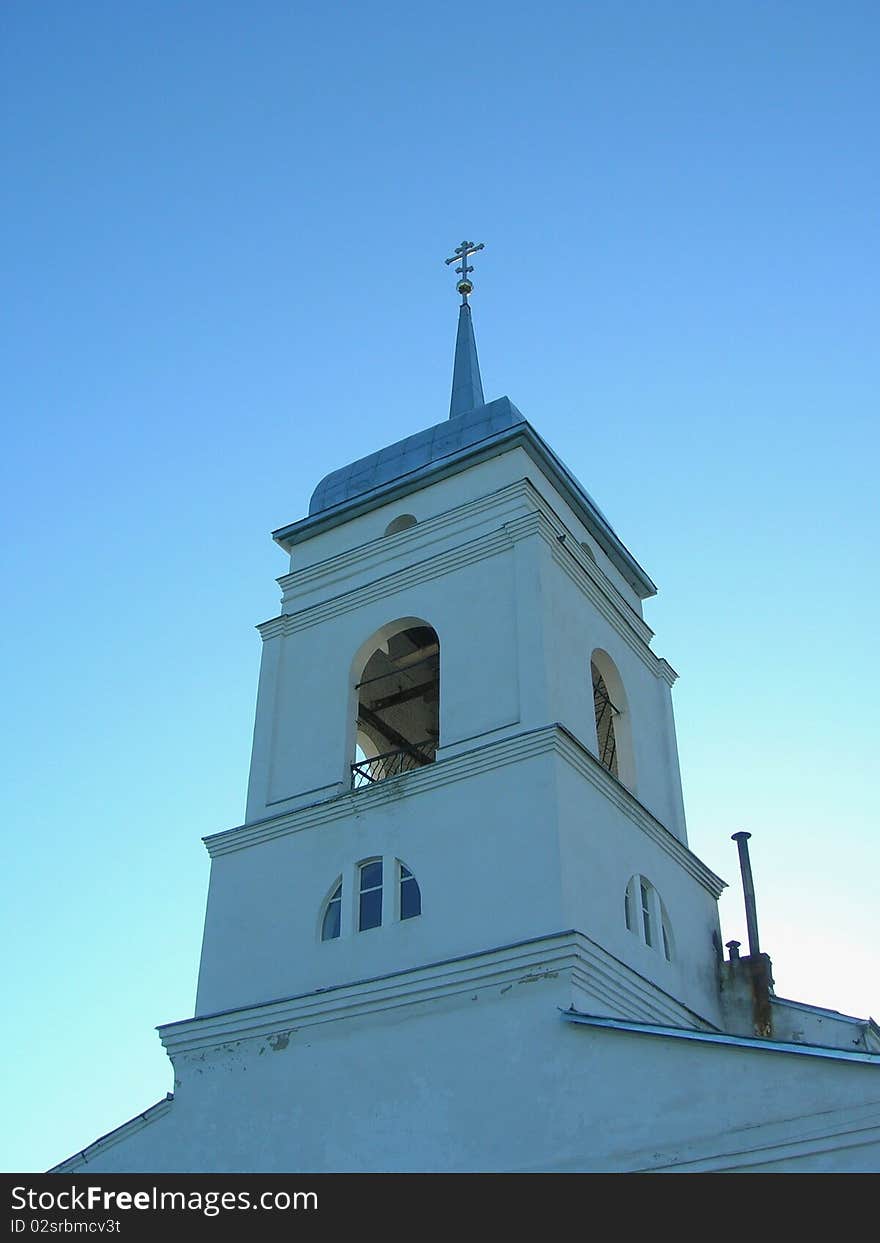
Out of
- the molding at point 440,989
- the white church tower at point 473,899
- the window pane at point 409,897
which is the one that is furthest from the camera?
the window pane at point 409,897

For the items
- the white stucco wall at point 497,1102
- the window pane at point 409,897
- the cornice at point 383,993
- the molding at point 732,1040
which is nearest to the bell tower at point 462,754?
the window pane at point 409,897

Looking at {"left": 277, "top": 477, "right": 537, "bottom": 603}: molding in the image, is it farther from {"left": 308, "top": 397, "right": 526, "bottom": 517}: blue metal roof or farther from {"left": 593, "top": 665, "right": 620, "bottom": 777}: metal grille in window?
{"left": 593, "top": 665, "right": 620, "bottom": 777}: metal grille in window

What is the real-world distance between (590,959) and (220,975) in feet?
14.8

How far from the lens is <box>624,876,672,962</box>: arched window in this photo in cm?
1528

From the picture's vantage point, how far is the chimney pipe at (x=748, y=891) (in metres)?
17.3

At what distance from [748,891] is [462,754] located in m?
4.86

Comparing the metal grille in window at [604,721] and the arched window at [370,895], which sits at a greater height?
the metal grille in window at [604,721]

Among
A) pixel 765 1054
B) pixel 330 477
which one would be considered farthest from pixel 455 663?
pixel 765 1054

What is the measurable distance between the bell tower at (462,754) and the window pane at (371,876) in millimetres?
24

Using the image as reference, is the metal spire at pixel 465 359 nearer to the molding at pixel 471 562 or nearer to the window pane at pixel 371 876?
the molding at pixel 471 562

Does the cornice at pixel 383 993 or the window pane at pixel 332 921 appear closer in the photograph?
the cornice at pixel 383 993

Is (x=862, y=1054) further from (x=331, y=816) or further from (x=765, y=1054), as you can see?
(x=331, y=816)

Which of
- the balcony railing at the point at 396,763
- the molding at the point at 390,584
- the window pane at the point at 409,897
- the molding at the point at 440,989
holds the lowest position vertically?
the molding at the point at 440,989
